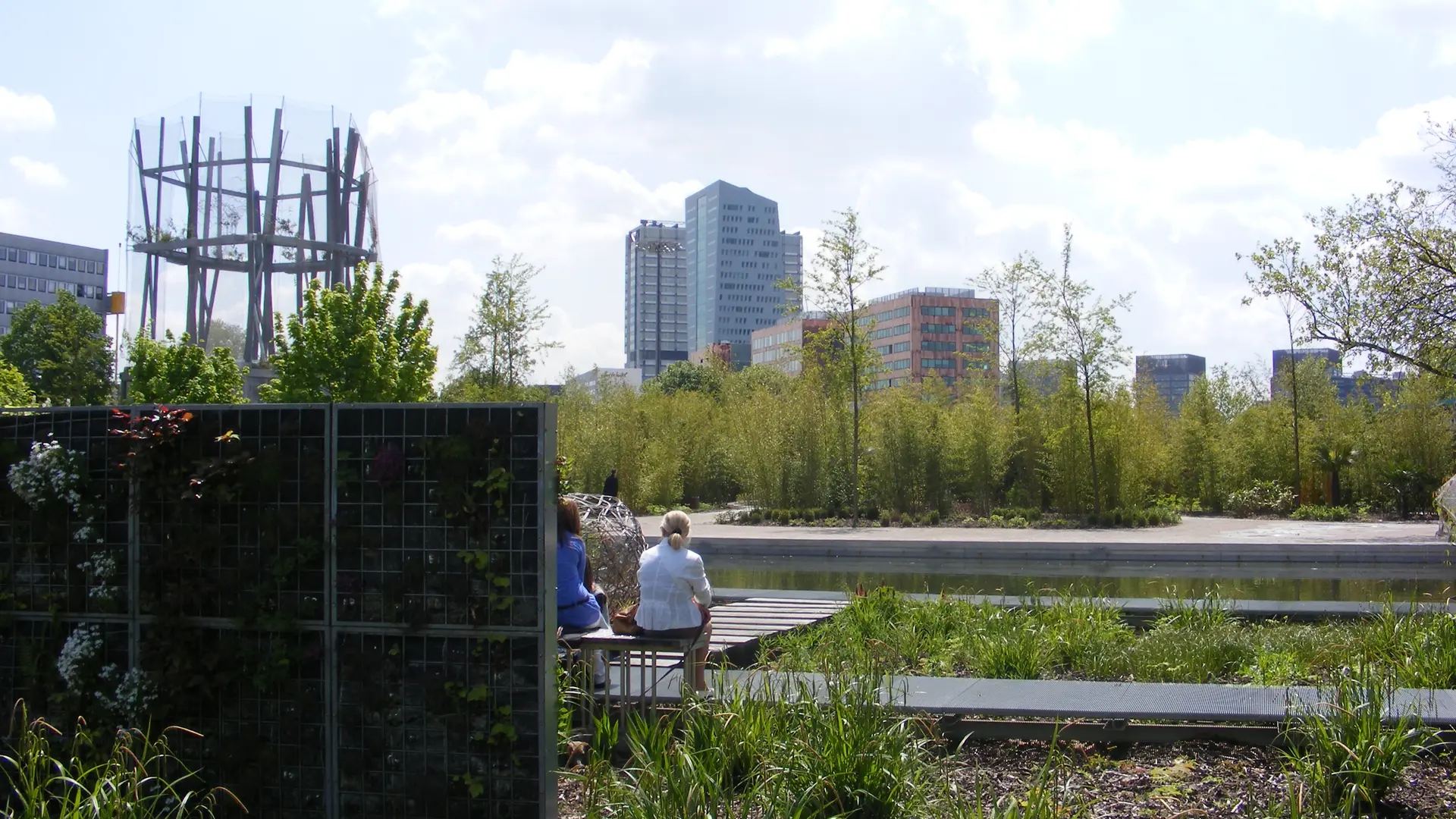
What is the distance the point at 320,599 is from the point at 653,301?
137 metres

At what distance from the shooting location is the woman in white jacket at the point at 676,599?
5324 mm

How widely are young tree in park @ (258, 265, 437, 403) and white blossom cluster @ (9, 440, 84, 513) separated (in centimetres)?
896

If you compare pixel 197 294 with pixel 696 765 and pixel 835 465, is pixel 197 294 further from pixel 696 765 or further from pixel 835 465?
pixel 696 765

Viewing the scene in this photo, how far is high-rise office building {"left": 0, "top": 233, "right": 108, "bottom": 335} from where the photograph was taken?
262 ft

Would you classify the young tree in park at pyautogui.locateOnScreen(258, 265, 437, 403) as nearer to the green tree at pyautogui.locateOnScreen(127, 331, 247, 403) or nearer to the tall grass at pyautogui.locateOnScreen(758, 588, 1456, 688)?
the green tree at pyautogui.locateOnScreen(127, 331, 247, 403)

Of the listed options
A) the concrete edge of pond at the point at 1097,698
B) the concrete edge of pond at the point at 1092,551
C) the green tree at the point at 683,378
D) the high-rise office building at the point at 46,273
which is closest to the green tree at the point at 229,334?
the concrete edge of pond at the point at 1092,551

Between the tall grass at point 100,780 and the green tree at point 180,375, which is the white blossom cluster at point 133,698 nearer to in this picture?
the tall grass at point 100,780

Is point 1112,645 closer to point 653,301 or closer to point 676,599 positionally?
→ point 676,599

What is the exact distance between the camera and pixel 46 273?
83000 mm

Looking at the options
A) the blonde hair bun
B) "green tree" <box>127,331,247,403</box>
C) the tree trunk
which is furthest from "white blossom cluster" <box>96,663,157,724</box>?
the tree trunk

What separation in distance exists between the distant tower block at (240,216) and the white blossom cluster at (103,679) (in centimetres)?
1994

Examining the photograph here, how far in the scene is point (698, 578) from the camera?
5453 mm

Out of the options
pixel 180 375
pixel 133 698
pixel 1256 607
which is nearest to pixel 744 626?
pixel 1256 607

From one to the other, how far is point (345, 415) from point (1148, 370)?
2680 cm
